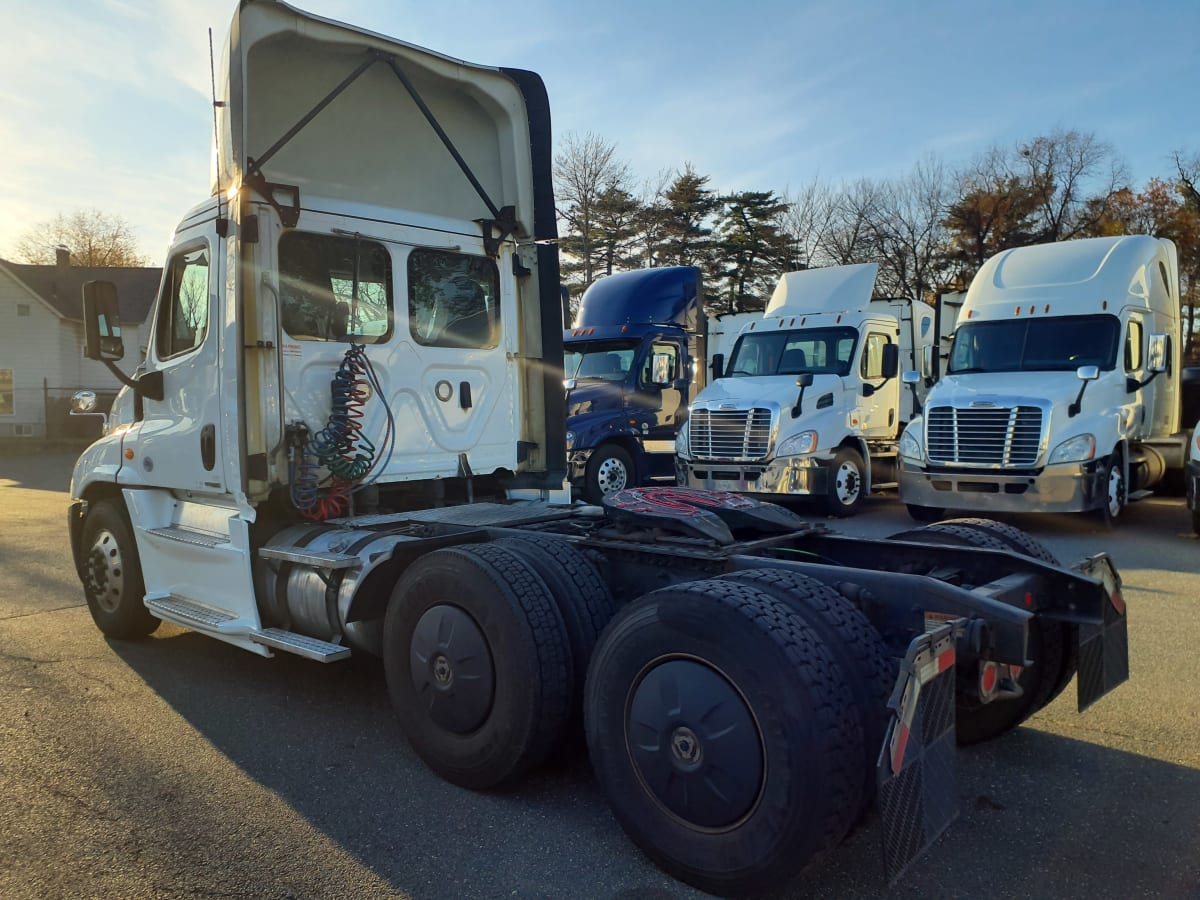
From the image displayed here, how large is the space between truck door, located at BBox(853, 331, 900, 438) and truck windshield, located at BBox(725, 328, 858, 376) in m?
0.30

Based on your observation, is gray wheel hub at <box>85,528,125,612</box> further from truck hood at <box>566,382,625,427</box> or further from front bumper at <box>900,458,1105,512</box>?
front bumper at <box>900,458,1105,512</box>

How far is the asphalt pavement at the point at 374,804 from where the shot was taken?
3.11 meters

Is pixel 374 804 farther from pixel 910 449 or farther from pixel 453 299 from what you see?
pixel 910 449

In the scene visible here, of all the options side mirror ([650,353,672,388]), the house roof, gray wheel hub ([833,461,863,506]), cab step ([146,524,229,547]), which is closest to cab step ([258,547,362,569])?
cab step ([146,524,229,547])

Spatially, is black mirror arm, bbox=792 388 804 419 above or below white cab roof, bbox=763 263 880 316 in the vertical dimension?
below

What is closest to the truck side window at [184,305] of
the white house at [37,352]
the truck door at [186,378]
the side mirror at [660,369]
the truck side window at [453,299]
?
the truck door at [186,378]

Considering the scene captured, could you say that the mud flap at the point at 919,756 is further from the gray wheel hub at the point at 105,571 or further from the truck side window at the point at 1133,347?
the truck side window at the point at 1133,347

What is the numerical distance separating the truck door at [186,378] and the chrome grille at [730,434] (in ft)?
26.9

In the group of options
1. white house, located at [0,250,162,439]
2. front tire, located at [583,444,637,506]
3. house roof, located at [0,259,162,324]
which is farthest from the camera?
house roof, located at [0,259,162,324]

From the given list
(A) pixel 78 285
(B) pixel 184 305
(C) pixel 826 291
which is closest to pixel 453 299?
(B) pixel 184 305

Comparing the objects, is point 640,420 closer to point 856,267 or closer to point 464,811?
point 856,267

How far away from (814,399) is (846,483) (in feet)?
4.32

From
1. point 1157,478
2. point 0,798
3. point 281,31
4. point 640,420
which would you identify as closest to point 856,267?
point 640,420

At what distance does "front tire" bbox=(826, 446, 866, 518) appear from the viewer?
490 inches
